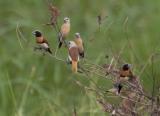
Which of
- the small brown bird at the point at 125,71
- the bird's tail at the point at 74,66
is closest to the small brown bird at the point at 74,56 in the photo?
the bird's tail at the point at 74,66

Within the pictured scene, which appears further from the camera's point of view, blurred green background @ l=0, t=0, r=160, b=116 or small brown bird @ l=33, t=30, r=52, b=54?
blurred green background @ l=0, t=0, r=160, b=116

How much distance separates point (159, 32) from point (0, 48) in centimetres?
110

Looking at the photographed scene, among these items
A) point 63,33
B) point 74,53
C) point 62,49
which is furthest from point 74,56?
point 62,49

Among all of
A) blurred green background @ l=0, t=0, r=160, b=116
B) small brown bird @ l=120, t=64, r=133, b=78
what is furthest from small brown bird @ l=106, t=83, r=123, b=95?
blurred green background @ l=0, t=0, r=160, b=116

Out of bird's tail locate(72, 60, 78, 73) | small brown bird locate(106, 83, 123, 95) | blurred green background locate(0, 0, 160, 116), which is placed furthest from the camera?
blurred green background locate(0, 0, 160, 116)

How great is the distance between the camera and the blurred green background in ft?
15.7

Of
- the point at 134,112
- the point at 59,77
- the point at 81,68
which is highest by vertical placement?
the point at 81,68

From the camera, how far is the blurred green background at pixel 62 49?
15.7 ft

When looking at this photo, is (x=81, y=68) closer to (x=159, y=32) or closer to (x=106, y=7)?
(x=159, y=32)

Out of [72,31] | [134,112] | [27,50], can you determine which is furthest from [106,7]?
[134,112]

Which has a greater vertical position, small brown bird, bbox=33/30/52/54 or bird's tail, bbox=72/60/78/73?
small brown bird, bbox=33/30/52/54

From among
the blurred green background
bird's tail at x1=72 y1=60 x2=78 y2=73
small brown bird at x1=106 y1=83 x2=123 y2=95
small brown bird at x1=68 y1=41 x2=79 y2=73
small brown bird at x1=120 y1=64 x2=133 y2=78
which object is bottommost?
the blurred green background

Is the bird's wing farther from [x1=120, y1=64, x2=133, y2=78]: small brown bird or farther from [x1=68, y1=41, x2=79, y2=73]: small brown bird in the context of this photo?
[x1=120, y1=64, x2=133, y2=78]: small brown bird

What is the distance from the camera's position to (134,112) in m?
3.04
